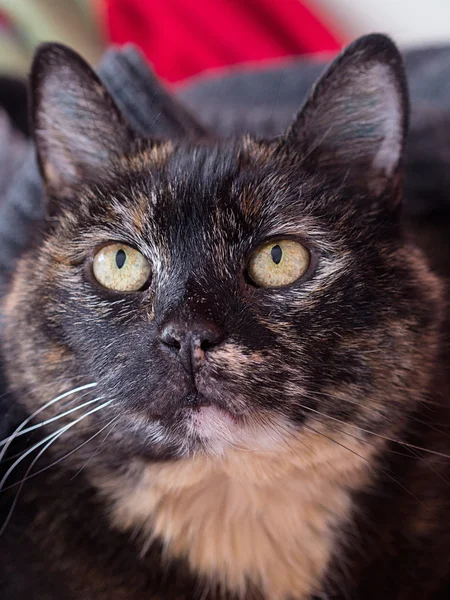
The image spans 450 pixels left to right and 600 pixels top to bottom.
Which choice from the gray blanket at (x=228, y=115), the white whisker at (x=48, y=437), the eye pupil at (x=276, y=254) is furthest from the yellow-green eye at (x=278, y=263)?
the gray blanket at (x=228, y=115)

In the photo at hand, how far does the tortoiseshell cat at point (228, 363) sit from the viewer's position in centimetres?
75

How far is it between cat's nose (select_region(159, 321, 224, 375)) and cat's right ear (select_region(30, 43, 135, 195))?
0.36 meters

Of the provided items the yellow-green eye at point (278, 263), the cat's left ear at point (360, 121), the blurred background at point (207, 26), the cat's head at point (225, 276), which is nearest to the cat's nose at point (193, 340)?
the cat's head at point (225, 276)

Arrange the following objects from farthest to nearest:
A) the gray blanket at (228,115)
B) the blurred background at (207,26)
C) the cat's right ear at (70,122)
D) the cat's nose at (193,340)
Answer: the blurred background at (207,26) < the gray blanket at (228,115) < the cat's right ear at (70,122) < the cat's nose at (193,340)

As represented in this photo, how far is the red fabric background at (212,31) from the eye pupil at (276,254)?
1506mm

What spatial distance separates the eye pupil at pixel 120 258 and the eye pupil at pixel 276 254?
190 mm

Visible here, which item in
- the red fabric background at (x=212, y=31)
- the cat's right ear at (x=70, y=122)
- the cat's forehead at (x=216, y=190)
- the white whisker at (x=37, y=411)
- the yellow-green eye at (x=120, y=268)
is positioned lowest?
the white whisker at (x=37, y=411)

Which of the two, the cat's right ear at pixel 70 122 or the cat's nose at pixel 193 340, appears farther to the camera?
the cat's right ear at pixel 70 122

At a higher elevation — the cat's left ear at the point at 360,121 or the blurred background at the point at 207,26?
the blurred background at the point at 207,26

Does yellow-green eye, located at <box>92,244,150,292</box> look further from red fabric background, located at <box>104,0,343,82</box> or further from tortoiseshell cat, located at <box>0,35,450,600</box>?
red fabric background, located at <box>104,0,343,82</box>

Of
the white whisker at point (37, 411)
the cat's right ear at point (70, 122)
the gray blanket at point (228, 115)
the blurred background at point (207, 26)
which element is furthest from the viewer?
the blurred background at point (207, 26)

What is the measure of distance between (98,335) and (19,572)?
33cm

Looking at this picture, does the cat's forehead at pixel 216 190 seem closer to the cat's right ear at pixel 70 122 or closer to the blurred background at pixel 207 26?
the cat's right ear at pixel 70 122

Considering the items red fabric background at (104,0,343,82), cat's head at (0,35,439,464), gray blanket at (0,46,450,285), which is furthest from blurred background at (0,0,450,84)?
cat's head at (0,35,439,464)
